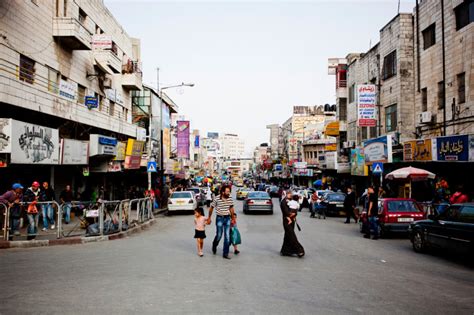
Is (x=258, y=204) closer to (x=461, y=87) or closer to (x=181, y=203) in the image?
(x=181, y=203)

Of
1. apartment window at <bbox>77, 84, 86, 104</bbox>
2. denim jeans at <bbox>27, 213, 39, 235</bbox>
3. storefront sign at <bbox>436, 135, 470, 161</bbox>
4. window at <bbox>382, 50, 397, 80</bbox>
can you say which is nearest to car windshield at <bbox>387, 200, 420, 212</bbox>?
storefront sign at <bbox>436, 135, 470, 161</bbox>

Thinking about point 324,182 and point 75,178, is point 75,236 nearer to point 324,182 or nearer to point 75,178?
point 75,178

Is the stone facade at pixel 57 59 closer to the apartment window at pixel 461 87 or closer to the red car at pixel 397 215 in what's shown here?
the red car at pixel 397 215

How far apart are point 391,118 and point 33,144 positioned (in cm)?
2307

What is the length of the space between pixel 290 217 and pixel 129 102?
86.6 feet

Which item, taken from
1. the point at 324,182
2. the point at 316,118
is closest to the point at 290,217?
the point at 324,182

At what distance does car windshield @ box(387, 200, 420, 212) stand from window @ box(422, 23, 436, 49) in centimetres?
1305

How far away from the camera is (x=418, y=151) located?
2248cm

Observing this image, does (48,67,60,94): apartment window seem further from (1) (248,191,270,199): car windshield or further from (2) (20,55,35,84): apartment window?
(1) (248,191,270,199): car windshield

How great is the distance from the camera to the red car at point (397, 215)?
14.6 m

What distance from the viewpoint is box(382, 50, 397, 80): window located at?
92.4ft

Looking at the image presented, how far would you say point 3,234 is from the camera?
1345cm

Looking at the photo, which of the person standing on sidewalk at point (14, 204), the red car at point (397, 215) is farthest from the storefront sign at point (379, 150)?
the person standing on sidewalk at point (14, 204)

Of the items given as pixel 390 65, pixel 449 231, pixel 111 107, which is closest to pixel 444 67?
pixel 390 65
